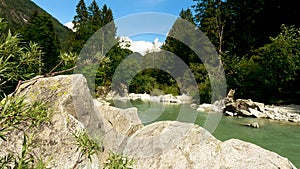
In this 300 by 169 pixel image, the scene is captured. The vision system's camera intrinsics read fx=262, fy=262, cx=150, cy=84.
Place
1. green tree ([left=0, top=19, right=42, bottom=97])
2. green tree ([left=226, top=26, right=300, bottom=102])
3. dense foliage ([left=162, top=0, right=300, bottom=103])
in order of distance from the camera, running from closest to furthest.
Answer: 1. green tree ([left=0, top=19, right=42, bottom=97])
2. green tree ([left=226, top=26, right=300, bottom=102])
3. dense foliage ([left=162, top=0, right=300, bottom=103])

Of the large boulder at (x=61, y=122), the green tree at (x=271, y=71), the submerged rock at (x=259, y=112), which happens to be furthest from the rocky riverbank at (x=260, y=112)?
the large boulder at (x=61, y=122)

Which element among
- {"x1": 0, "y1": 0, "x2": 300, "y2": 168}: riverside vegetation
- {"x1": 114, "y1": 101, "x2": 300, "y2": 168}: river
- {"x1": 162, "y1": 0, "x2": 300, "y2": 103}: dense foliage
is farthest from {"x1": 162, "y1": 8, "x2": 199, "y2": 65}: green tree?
{"x1": 114, "y1": 101, "x2": 300, "y2": 168}: river

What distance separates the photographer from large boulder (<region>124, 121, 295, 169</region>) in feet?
10.8

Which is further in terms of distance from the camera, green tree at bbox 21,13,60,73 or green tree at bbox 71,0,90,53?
green tree at bbox 71,0,90,53

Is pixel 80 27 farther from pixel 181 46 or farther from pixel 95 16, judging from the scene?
pixel 181 46

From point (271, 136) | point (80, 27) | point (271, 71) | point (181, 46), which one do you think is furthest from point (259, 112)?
point (80, 27)

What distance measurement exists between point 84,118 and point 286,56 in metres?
14.4

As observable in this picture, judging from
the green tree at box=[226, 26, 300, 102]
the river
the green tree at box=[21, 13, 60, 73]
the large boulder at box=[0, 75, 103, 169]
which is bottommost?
the river

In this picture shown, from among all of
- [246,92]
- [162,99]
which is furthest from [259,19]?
[162,99]

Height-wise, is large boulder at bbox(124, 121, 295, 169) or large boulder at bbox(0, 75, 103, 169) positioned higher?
→ large boulder at bbox(0, 75, 103, 169)

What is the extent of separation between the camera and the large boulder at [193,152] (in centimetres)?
329

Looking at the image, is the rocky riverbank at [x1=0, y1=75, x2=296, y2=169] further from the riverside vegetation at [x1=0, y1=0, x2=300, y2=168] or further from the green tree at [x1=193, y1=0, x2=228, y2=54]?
the green tree at [x1=193, y1=0, x2=228, y2=54]

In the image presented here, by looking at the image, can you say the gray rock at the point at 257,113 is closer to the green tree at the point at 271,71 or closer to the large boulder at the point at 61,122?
the green tree at the point at 271,71

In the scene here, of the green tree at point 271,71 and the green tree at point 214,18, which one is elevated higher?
the green tree at point 214,18
